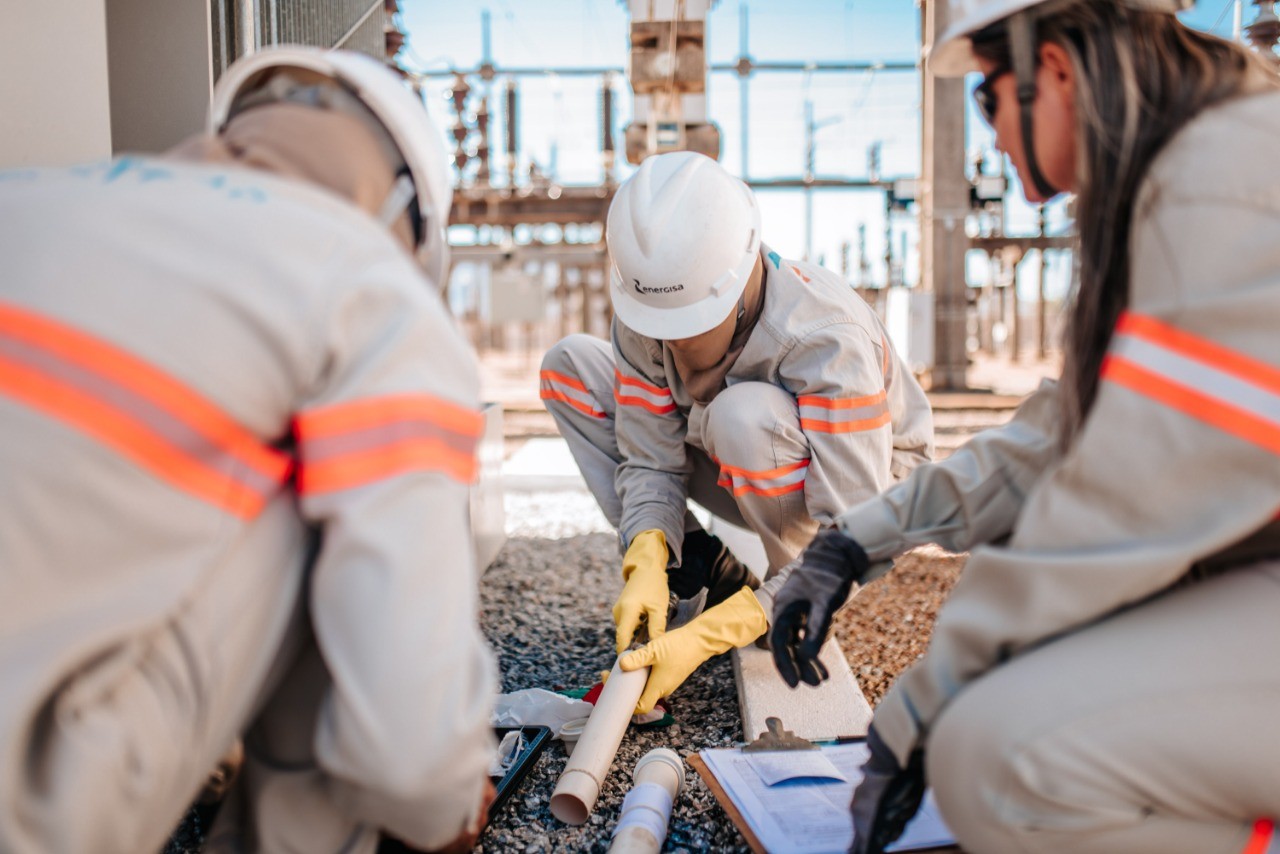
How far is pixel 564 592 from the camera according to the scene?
11.5 feet

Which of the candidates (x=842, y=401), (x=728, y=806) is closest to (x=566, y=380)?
(x=842, y=401)

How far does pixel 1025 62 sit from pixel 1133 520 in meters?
0.62

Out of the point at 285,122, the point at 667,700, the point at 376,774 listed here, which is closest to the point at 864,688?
the point at 667,700

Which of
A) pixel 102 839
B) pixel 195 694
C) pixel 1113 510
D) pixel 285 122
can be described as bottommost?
pixel 102 839

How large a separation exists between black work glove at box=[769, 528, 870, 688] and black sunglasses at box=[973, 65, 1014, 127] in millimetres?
688

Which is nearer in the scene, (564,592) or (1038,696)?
(1038,696)

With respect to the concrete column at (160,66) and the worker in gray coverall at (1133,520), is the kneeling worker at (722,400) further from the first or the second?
the concrete column at (160,66)

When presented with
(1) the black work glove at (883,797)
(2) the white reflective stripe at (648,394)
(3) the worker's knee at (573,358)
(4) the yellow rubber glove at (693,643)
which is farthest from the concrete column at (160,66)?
(1) the black work glove at (883,797)

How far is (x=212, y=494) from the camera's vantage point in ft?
3.34

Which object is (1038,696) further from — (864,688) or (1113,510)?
(864,688)

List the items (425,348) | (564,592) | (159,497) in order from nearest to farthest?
(159,497), (425,348), (564,592)

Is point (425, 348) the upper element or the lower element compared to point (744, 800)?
upper

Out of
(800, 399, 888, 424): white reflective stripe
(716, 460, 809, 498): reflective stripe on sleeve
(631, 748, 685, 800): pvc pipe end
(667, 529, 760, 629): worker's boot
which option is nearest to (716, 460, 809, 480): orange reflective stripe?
(716, 460, 809, 498): reflective stripe on sleeve

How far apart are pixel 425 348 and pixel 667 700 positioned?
1626 mm
